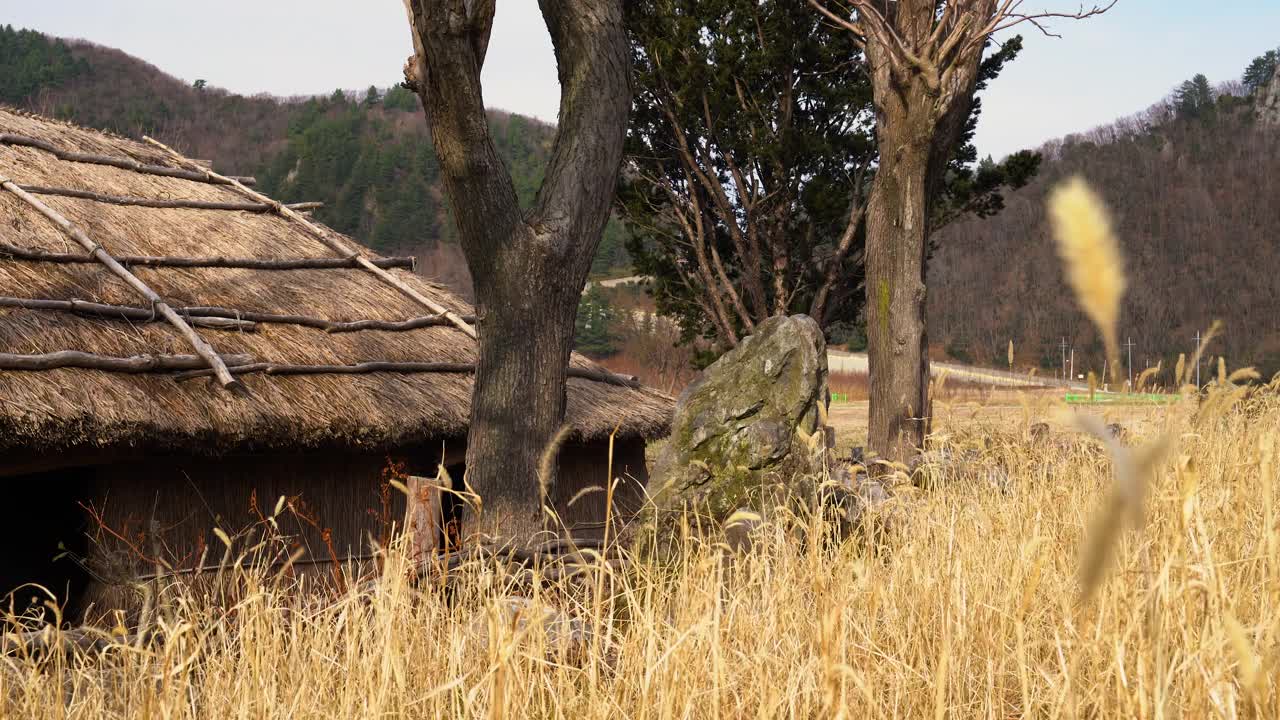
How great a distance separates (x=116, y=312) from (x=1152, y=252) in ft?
212

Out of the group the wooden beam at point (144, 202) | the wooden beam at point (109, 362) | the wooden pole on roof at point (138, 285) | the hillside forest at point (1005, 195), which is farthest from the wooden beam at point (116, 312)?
the hillside forest at point (1005, 195)

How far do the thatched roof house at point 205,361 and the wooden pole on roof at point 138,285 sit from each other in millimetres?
16

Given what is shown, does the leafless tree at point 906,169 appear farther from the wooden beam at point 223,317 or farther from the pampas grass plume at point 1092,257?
the pampas grass plume at point 1092,257

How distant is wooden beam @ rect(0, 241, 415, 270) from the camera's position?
6523 millimetres

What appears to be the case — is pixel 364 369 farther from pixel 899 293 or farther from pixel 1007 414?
pixel 1007 414

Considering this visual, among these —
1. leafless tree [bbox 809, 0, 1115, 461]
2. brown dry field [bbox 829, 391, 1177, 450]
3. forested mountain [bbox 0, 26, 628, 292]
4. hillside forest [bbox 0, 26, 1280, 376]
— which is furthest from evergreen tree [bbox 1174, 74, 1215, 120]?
leafless tree [bbox 809, 0, 1115, 461]

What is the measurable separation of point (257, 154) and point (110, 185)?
216 ft

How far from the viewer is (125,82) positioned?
2977 inches

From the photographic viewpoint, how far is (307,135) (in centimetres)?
7050

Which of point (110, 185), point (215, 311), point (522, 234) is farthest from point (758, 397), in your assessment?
point (110, 185)

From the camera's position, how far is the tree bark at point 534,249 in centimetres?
512

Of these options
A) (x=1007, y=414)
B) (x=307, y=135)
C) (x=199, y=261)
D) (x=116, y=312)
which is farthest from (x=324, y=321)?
(x=307, y=135)

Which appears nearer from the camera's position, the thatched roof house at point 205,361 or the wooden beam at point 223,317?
the thatched roof house at point 205,361

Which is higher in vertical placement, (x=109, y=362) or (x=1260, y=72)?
(x=1260, y=72)
